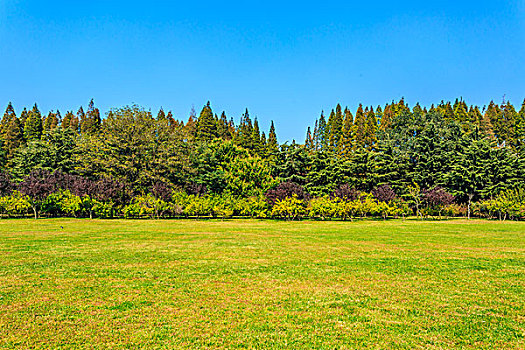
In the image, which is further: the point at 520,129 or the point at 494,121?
the point at 494,121

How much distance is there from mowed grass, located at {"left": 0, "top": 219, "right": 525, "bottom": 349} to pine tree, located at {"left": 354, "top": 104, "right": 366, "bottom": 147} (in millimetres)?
58834

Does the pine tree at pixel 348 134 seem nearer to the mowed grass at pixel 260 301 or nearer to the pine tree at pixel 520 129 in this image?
the pine tree at pixel 520 129

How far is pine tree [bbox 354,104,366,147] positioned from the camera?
68113mm

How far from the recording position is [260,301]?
5539 mm

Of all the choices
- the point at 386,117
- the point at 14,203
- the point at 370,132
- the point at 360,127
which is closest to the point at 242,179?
the point at 14,203

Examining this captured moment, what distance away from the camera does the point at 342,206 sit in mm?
29469

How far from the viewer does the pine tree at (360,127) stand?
6811 centimetres

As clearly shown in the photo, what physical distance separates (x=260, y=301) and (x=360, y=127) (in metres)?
74.6

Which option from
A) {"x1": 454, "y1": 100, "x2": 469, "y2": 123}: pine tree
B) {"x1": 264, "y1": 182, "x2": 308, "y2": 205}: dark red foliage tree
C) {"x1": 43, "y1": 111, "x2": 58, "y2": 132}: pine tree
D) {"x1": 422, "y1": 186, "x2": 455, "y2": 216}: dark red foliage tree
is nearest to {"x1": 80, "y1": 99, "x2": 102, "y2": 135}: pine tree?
{"x1": 43, "y1": 111, "x2": 58, "y2": 132}: pine tree

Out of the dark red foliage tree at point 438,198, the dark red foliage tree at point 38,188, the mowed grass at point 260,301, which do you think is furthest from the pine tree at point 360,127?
the mowed grass at point 260,301

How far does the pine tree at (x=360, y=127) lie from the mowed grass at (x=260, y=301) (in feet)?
193

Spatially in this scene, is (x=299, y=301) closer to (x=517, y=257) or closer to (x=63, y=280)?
(x=63, y=280)

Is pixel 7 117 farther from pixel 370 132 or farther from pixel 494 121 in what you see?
pixel 494 121

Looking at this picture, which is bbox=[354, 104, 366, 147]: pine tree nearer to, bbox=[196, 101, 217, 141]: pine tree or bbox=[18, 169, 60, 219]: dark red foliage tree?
bbox=[196, 101, 217, 141]: pine tree
